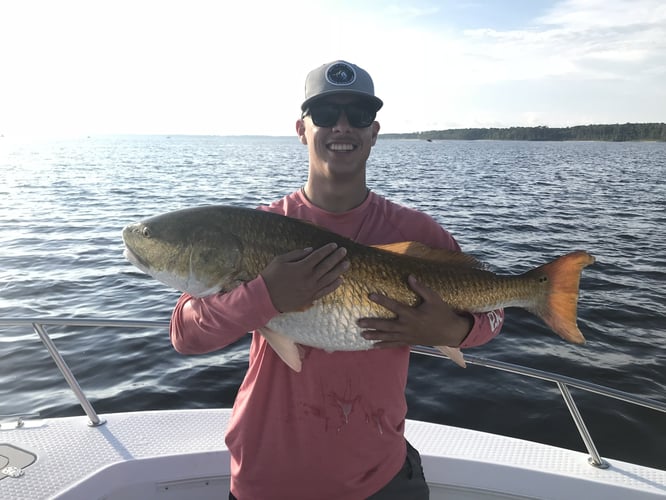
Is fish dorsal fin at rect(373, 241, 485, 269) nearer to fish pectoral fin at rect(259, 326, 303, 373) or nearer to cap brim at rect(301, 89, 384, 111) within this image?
→ fish pectoral fin at rect(259, 326, 303, 373)

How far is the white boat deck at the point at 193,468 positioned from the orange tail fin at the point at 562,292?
126cm

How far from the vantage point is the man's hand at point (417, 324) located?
2.38m

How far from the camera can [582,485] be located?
3.40 meters

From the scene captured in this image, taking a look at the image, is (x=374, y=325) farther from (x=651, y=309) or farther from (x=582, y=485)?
(x=651, y=309)

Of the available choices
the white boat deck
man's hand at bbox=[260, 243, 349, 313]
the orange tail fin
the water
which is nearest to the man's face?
man's hand at bbox=[260, 243, 349, 313]

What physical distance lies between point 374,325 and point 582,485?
2.17 metres

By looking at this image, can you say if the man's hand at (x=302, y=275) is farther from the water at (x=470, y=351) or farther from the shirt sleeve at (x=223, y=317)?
the water at (x=470, y=351)

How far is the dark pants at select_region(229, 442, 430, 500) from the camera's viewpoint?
2.41 metres

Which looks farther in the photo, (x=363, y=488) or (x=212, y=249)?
(x=212, y=249)

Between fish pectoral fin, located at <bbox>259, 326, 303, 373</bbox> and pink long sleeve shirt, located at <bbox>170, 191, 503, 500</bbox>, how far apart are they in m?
0.12

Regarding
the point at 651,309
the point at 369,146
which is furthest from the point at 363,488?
the point at 651,309

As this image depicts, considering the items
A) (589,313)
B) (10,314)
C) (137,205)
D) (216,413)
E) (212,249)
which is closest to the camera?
(212,249)

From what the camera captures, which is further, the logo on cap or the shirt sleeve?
the logo on cap

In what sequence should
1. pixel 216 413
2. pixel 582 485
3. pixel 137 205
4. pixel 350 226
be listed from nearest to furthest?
1. pixel 350 226
2. pixel 582 485
3. pixel 216 413
4. pixel 137 205
